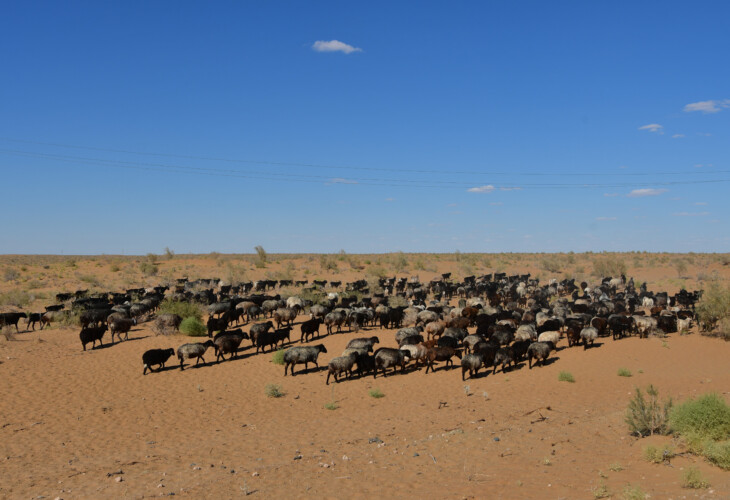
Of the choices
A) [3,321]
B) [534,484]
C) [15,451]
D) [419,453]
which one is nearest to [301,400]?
[419,453]

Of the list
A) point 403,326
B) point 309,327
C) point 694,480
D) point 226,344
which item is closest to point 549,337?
point 403,326

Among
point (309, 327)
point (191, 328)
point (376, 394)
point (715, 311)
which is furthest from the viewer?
point (191, 328)

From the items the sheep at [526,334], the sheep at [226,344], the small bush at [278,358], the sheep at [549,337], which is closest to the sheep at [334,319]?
the small bush at [278,358]

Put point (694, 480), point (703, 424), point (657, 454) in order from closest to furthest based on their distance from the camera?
point (694, 480) < point (657, 454) < point (703, 424)

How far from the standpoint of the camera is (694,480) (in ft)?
20.7

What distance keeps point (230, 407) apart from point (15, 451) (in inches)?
184

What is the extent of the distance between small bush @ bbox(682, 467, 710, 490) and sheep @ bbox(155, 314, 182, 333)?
61.8ft

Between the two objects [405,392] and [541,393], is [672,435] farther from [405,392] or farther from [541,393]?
[405,392]

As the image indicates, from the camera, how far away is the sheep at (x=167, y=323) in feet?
66.7

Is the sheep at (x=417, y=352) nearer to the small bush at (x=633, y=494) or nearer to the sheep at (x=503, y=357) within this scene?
the sheep at (x=503, y=357)

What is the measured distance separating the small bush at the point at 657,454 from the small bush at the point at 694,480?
1014 mm

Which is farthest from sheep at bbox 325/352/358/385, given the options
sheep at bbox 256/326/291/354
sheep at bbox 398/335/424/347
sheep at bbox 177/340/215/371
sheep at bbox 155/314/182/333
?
sheep at bbox 155/314/182/333

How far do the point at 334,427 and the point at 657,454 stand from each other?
648 centimetres

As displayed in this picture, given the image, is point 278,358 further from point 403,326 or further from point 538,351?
point 538,351
